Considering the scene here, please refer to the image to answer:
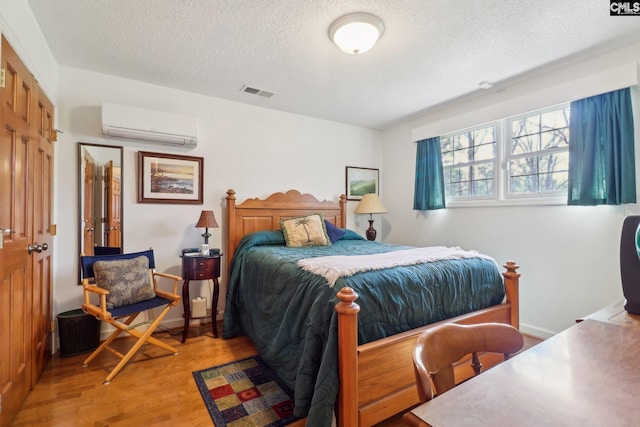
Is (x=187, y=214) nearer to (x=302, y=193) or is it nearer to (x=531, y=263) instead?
(x=302, y=193)

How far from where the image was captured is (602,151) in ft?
7.66

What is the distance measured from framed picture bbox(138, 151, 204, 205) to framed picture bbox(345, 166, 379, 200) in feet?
6.60

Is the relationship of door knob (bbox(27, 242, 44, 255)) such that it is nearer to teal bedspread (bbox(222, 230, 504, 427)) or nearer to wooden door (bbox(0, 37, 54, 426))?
wooden door (bbox(0, 37, 54, 426))

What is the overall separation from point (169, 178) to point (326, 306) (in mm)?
2302

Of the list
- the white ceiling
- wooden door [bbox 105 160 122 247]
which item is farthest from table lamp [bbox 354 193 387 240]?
wooden door [bbox 105 160 122 247]

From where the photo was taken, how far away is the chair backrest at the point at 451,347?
798 mm

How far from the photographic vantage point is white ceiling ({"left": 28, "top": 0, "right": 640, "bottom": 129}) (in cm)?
185

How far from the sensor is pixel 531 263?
111 inches

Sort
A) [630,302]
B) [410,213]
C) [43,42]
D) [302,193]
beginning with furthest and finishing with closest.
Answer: [410,213], [302,193], [43,42], [630,302]

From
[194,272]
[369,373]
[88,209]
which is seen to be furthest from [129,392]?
[88,209]

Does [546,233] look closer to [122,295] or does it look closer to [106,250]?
[122,295]

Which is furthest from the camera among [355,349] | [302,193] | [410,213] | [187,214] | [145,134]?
[410,213]

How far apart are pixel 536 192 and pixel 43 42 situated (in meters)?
4.33

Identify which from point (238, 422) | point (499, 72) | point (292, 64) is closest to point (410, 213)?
point (499, 72)
